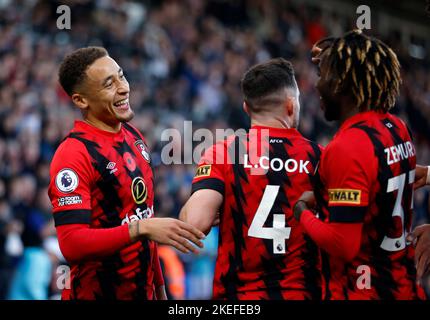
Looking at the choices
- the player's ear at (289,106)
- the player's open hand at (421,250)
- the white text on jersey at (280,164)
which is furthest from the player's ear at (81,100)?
the player's open hand at (421,250)

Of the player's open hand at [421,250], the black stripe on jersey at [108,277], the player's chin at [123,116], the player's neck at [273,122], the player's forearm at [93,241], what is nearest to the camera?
the player's open hand at [421,250]

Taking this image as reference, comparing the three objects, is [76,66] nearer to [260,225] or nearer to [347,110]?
[260,225]

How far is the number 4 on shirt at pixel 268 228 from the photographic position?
476 cm

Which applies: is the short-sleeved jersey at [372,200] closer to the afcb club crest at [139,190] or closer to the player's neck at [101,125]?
the afcb club crest at [139,190]

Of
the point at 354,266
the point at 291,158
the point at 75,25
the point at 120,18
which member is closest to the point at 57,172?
the point at 291,158

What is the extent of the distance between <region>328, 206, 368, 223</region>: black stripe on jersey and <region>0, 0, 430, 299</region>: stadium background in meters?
6.02

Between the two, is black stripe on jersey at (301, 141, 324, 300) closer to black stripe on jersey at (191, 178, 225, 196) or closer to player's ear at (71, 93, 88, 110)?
black stripe on jersey at (191, 178, 225, 196)

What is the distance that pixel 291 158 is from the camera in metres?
4.88

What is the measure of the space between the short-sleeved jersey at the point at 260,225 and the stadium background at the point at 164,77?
5.31 meters

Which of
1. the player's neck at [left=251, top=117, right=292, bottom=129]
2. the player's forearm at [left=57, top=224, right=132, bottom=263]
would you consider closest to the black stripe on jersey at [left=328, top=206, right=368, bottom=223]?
the player's neck at [left=251, top=117, right=292, bottom=129]

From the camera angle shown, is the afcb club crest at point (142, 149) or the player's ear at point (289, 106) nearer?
the player's ear at point (289, 106)

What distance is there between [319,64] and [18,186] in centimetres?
673

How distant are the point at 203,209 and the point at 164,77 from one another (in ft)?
34.0

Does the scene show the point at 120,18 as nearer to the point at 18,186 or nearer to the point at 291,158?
the point at 18,186
